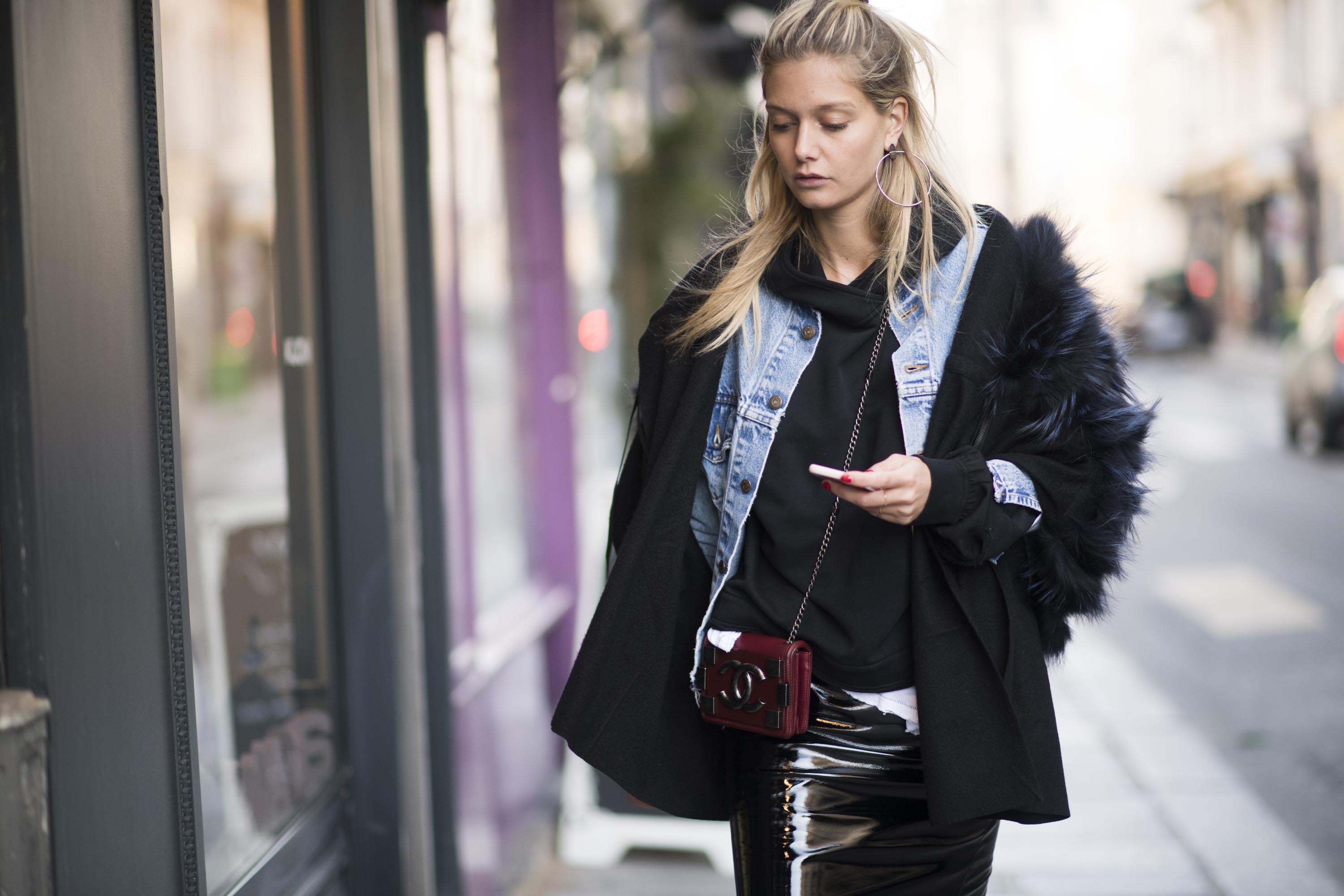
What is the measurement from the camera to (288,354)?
305 centimetres

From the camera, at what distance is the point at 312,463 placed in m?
3.07

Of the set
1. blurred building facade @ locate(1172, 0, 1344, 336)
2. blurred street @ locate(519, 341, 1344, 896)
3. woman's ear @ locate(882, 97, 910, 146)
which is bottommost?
blurred street @ locate(519, 341, 1344, 896)

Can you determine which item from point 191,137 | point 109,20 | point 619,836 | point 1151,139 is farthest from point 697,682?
point 1151,139

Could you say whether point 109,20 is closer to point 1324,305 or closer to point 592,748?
point 592,748

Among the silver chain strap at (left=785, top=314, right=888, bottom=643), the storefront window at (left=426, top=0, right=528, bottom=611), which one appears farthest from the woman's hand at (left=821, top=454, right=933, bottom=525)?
the storefront window at (left=426, top=0, right=528, bottom=611)

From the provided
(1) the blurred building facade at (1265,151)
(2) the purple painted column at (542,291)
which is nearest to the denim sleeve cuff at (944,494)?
(2) the purple painted column at (542,291)

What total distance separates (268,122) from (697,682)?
1884 millimetres

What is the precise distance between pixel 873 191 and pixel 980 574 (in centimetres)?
64

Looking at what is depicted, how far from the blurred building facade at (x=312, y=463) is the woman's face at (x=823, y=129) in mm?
929

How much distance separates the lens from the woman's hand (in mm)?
1812

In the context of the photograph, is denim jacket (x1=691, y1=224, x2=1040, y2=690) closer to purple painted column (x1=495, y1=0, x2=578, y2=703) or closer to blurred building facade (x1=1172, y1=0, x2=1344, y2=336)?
purple painted column (x1=495, y1=0, x2=578, y2=703)

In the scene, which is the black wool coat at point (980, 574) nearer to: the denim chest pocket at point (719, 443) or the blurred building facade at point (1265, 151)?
the denim chest pocket at point (719, 443)

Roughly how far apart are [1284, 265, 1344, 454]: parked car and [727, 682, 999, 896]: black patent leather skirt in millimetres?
10955

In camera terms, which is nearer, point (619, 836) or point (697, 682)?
point (697, 682)
